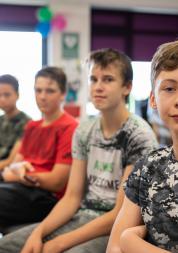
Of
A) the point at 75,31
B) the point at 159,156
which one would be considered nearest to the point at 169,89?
the point at 159,156

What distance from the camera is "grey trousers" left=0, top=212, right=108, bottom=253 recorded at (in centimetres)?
140

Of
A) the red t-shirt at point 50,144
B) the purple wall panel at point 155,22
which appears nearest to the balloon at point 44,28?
the purple wall panel at point 155,22

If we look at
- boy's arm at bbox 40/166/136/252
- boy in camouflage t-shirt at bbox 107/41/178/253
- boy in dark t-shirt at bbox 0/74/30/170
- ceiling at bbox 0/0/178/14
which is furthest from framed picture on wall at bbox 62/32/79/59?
boy in camouflage t-shirt at bbox 107/41/178/253

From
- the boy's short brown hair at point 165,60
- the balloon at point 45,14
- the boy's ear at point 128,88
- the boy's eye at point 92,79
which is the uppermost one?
the balloon at point 45,14

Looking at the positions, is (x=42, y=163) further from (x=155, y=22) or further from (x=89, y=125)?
(x=155, y=22)

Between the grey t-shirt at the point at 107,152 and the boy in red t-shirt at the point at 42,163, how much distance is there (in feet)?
0.74

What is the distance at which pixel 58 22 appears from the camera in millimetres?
5402

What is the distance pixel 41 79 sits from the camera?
7.21ft

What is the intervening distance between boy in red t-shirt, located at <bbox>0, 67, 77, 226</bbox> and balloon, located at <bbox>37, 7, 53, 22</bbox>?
338 centimetres

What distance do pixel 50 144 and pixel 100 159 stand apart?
1.51ft

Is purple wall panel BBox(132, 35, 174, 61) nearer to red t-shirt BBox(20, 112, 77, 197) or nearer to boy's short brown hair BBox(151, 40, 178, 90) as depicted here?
red t-shirt BBox(20, 112, 77, 197)

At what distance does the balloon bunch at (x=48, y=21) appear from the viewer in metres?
5.40

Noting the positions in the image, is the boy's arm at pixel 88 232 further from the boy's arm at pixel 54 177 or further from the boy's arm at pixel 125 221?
the boy's arm at pixel 54 177

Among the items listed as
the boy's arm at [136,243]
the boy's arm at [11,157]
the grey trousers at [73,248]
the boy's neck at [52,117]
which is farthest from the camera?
the boy's arm at [11,157]
